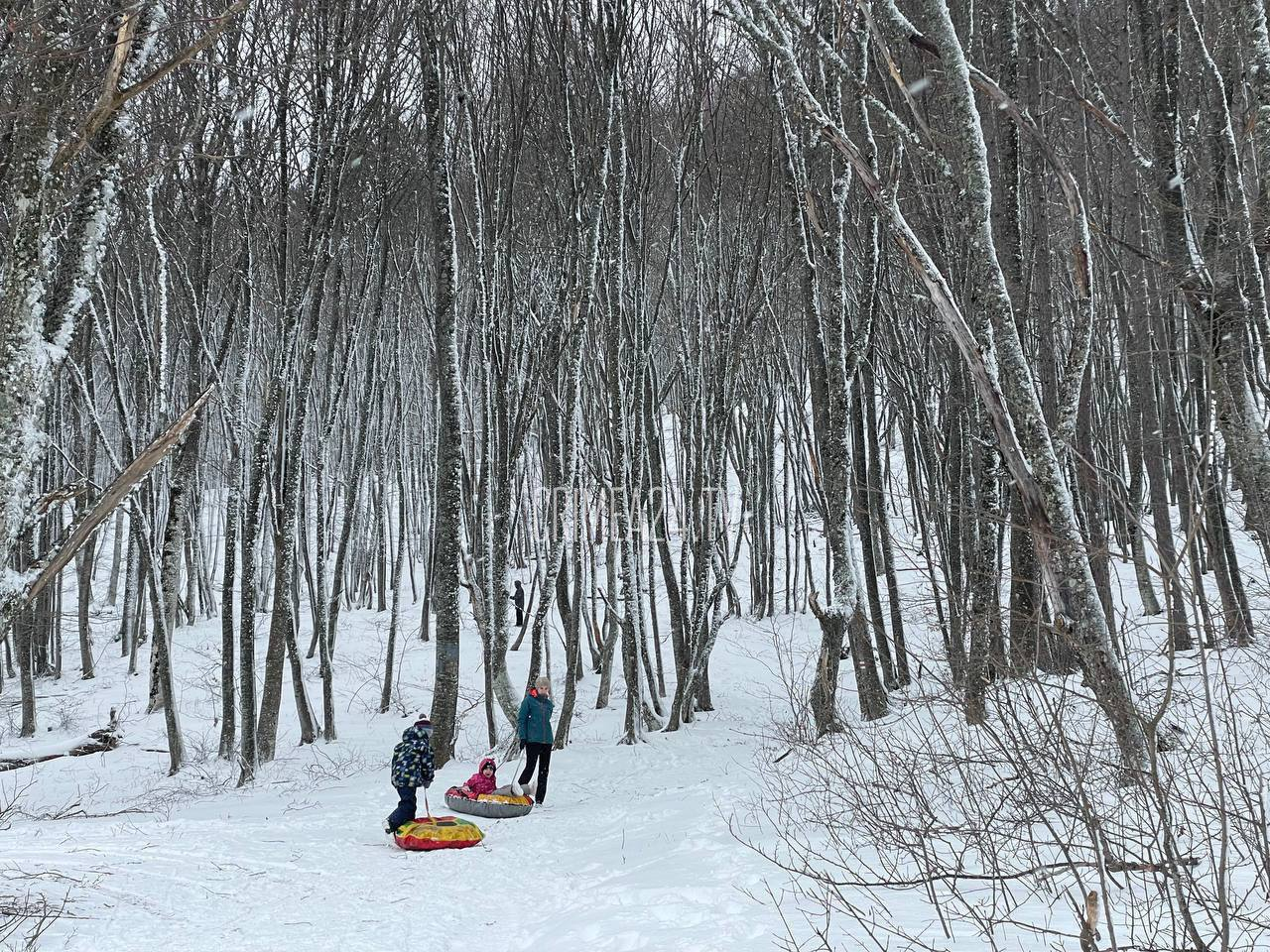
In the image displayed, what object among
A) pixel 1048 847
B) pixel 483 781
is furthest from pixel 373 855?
pixel 1048 847

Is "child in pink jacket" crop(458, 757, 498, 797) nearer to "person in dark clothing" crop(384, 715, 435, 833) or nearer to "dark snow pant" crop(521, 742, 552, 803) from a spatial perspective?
"dark snow pant" crop(521, 742, 552, 803)

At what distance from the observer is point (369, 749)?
10641 mm

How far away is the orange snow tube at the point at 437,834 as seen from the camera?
18.5 feet

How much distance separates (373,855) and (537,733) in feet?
7.03

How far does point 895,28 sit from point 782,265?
8.02m

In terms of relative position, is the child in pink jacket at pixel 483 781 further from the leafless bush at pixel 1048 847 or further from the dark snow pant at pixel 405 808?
the leafless bush at pixel 1048 847

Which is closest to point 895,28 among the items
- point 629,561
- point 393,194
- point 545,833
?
point 545,833

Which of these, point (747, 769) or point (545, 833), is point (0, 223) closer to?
point (545, 833)

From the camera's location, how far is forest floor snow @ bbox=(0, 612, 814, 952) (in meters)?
3.76

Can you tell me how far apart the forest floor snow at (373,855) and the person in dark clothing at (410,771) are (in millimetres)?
244

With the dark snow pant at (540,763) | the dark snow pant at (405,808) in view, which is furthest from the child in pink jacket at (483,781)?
the dark snow pant at (405,808)

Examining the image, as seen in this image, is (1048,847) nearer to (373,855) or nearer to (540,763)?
(373,855)

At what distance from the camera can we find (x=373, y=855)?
548 centimetres

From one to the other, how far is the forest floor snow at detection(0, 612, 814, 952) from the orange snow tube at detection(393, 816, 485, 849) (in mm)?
87
